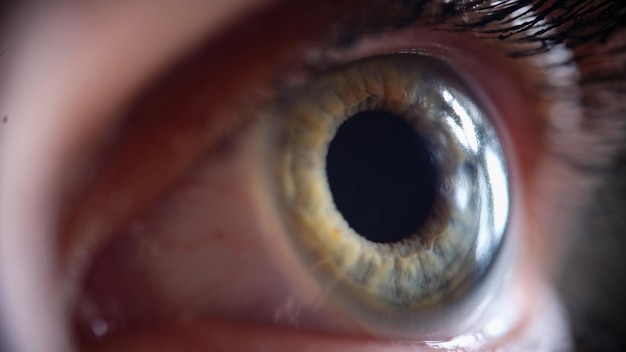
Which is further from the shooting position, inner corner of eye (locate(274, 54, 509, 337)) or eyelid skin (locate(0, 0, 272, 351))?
inner corner of eye (locate(274, 54, 509, 337))

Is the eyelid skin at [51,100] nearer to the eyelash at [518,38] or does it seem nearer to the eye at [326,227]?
the eye at [326,227]

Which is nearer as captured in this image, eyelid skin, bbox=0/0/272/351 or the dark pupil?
eyelid skin, bbox=0/0/272/351

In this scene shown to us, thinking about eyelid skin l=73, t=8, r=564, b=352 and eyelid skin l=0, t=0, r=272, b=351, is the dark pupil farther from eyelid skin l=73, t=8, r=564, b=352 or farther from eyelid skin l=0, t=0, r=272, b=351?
eyelid skin l=0, t=0, r=272, b=351

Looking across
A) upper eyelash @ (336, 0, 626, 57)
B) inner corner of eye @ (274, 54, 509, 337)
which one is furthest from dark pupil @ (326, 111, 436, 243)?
upper eyelash @ (336, 0, 626, 57)

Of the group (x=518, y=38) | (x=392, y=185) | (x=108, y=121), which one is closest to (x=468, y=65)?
(x=518, y=38)

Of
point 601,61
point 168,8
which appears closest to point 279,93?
point 168,8

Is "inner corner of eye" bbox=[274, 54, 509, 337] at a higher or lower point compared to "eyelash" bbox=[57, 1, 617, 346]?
lower

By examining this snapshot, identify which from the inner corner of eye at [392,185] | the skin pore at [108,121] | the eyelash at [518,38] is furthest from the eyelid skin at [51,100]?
A: the eyelash at [518,38]

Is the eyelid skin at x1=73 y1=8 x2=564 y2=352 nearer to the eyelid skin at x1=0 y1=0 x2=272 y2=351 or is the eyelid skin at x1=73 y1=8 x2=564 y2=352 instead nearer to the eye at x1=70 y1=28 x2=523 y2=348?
the eye at x1=70 y1=28 x2=523 y2=348

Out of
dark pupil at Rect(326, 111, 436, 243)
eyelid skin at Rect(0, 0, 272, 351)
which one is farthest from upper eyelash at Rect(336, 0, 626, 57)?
eyelid skin at Rect(0, 0, 272, 351)

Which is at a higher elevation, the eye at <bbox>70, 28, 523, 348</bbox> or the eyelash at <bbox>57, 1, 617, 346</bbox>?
the eyelash at <bbox>57, 1, 617, 346</bbox>
